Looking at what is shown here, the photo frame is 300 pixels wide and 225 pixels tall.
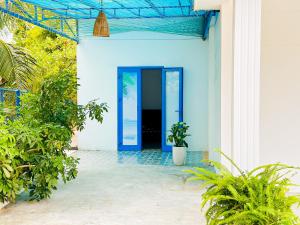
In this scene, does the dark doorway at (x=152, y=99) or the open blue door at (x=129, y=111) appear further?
the dark doorway at (x=152, y=99)

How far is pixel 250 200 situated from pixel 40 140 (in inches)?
134

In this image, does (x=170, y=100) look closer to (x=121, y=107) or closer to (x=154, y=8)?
(x=121, y=107)

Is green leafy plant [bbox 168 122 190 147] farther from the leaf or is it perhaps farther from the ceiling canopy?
the leaf

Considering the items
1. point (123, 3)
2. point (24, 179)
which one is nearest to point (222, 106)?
point (24, 179)

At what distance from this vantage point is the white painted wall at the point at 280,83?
611cm

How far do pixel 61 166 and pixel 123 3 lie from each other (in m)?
4.13

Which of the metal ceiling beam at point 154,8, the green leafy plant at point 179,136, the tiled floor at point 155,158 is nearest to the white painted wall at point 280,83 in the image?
the tiled floor at point 155,158

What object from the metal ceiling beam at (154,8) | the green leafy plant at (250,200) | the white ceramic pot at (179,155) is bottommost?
the white ceramic pot at (179,155)

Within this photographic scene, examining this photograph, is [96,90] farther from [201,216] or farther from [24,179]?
[201,216]

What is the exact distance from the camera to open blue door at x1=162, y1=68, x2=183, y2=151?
420 inches

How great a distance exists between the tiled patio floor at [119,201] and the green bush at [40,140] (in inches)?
12.8

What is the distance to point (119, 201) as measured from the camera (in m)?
5.79

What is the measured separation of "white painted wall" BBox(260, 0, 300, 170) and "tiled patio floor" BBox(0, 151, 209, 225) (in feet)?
4.56

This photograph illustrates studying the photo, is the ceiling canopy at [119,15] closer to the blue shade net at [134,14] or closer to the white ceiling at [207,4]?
the blue shade net at [134,14]
